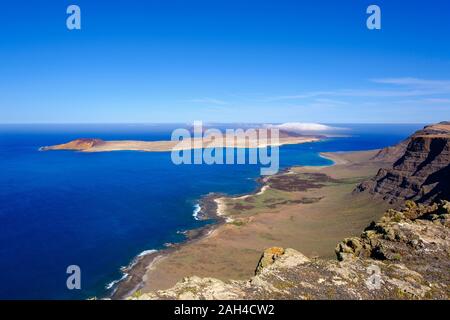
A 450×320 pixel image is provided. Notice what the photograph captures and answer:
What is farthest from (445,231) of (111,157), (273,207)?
(111,157)

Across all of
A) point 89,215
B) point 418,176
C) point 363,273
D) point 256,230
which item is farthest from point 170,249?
point 418,176

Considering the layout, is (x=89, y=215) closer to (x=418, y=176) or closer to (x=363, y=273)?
(x=418, y=176)

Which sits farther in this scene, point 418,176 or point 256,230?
point 418,176

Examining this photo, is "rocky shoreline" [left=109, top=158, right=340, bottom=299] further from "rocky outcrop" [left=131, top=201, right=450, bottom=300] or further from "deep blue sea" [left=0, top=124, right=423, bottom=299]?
"rocky outcrop" [left=131, top=201, right=450, bottom=300]

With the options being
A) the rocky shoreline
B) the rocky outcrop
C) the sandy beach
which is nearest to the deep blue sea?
the rocky shoreline

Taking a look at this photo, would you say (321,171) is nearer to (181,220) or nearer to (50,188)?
(181,220)
